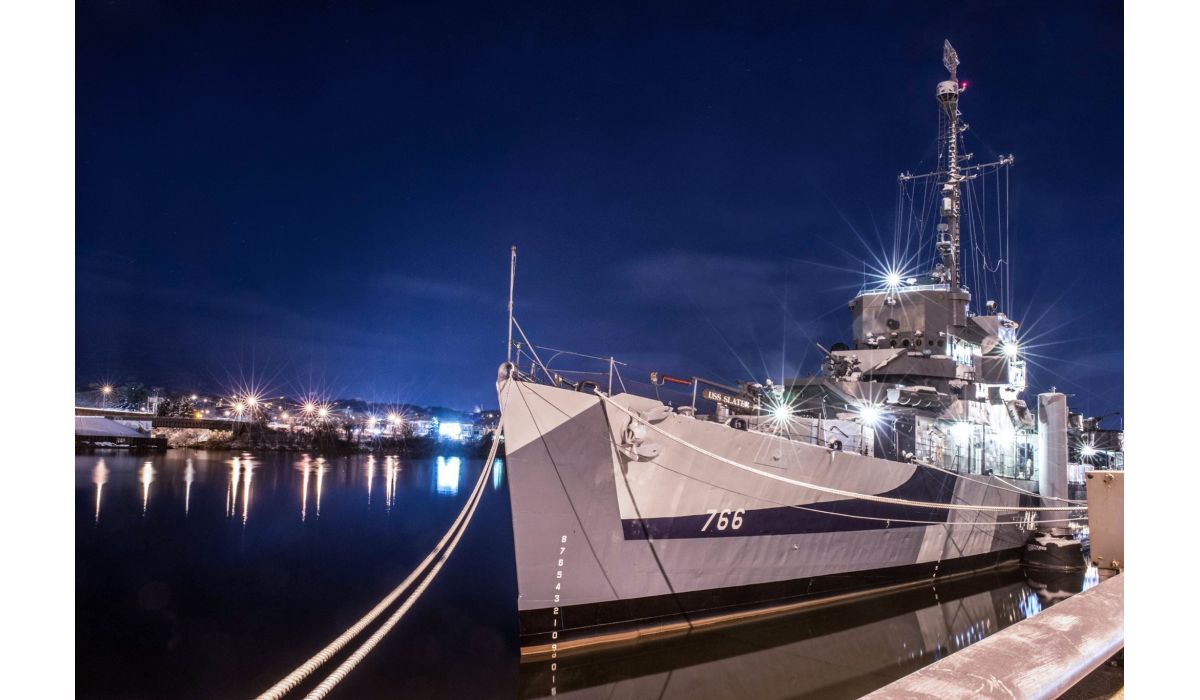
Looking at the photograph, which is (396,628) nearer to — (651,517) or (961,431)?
(651,517)

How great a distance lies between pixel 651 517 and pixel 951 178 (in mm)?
11591

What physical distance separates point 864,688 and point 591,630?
2.90 m

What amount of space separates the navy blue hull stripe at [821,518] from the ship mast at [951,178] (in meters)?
5.53

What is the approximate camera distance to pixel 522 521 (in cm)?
614

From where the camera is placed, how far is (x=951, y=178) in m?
13.9

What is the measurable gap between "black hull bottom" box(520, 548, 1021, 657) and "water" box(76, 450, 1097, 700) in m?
0.21

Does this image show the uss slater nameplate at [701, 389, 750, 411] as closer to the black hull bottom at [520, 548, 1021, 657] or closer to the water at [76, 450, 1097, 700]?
the black hull bottom at [520, 548, 1021, 657]

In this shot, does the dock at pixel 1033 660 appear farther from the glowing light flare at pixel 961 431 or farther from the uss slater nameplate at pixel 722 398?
the glowing light flare at pixel 961 431

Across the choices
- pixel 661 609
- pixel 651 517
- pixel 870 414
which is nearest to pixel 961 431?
pixel 870 414

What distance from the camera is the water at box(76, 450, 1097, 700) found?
21.3 ft

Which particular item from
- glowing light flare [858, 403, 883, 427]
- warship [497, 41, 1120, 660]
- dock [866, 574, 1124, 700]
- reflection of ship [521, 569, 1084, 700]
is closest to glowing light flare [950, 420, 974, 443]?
warship [497, 41, 1120, 660]

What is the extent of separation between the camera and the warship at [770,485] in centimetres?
620
